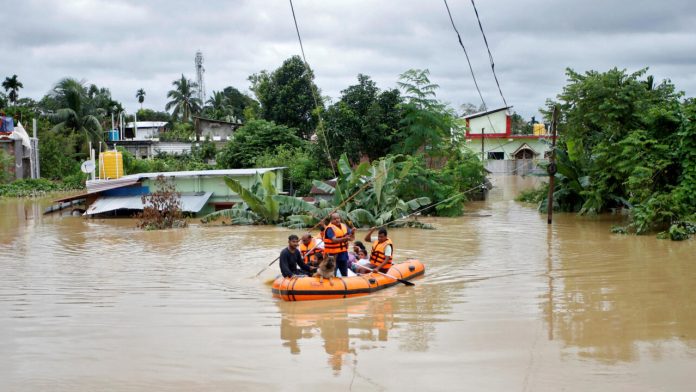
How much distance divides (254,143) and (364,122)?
8.18 m

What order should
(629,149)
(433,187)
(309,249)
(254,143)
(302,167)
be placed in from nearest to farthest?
(309,249) → (629,149) → (433,187) → (302,167) → (254,143)

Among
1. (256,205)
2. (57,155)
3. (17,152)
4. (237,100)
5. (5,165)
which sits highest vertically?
(237,100)

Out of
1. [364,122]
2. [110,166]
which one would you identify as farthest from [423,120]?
[110,166]

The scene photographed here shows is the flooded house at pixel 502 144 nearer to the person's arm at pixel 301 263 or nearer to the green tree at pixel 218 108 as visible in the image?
the green tree at pixel 218 108

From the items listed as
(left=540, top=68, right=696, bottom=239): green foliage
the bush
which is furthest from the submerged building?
(left=540, top=68, right=696, bottom=239): green foliage

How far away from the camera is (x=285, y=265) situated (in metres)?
13.2

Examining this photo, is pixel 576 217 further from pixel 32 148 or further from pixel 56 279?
pixel 32 148

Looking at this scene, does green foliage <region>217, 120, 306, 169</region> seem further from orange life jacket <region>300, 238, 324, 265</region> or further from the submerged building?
orange life jacket <region>300, 238, 324, 265</region>

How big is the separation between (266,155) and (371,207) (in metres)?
14.3

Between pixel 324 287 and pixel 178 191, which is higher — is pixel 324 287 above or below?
below

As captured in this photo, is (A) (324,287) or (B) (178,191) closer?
(A) (324,287)

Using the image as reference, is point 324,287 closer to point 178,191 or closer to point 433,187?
point 433,187

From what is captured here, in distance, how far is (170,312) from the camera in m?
11.7

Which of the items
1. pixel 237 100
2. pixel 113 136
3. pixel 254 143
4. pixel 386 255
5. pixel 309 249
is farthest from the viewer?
pixel 237 100
